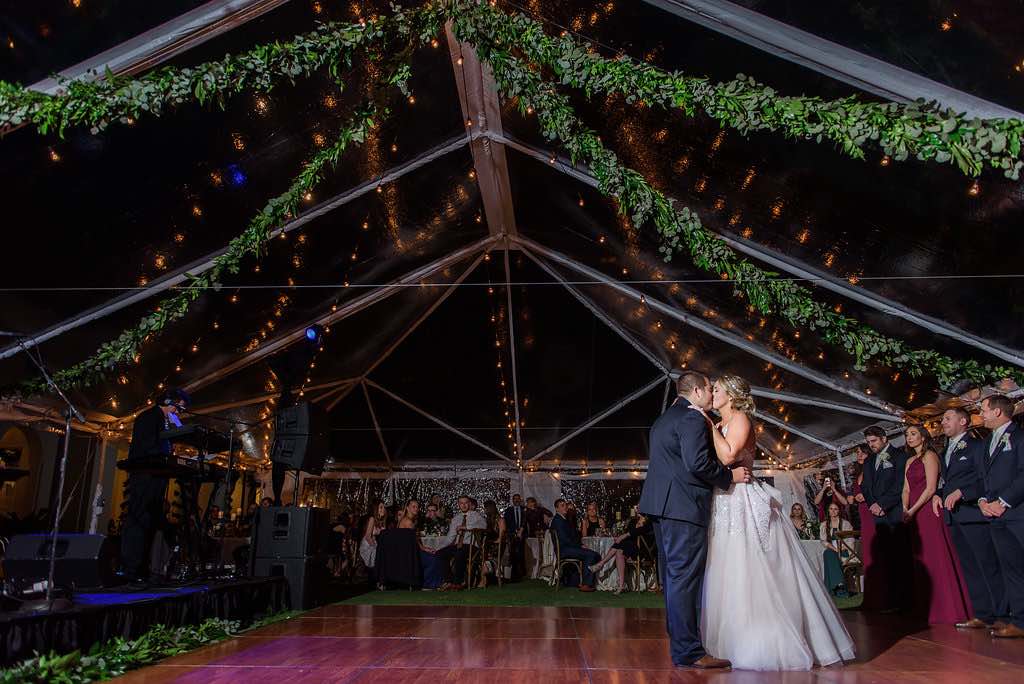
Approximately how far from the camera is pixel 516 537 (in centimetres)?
1095

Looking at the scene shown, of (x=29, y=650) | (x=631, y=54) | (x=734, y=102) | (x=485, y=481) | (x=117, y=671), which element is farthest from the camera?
(x=485, y=481)

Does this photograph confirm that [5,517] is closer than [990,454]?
No

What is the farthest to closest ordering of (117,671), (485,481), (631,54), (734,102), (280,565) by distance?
(485,481) < (280,565) < (631,54) < (734,102) < (117,671)

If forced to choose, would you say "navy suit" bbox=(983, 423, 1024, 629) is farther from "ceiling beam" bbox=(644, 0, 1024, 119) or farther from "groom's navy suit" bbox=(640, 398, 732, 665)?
"groom's navy suit" bbox=(640, 398, 732, 665)

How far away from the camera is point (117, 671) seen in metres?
3.19

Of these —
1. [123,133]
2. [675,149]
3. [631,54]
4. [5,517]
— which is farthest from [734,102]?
[5,517]

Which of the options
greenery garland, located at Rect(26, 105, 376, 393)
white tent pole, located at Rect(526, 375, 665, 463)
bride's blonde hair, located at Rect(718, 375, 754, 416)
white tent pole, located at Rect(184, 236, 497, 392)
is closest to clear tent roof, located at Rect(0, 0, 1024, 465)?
white tent pole, located at Rect(184, 236, 497, 392)

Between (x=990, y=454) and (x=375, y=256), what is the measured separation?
20.7 ft

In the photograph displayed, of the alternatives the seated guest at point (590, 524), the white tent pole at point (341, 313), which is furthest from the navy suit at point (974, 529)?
the seated guest at point (590, 524)

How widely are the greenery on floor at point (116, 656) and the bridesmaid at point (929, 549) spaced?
513 centimetres

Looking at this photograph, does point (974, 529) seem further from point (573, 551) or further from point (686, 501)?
point (573, 551)

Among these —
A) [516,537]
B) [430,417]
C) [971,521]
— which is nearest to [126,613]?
[971,521]

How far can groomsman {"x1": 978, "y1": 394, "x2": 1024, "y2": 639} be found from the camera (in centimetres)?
434

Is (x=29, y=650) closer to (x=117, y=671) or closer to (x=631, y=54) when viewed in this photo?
(x=117, y=671)
